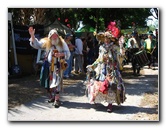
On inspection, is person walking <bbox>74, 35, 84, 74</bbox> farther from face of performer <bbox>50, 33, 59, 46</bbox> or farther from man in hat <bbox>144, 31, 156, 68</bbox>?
face of performer <bbox>50, 33, 59, 46</bbox>

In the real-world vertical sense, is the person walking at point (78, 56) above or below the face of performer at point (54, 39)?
below

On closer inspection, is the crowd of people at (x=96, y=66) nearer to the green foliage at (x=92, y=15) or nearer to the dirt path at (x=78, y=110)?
the dirt path at (x=78, y=110)

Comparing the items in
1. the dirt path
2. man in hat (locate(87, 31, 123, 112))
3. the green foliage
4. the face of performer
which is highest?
the green foliage

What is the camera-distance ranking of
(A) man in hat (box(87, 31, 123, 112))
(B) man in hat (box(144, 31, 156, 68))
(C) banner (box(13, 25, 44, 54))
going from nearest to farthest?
(A) man in hat (box(87, 31, 123, 112)) < (C) banner (box(13, 25, 44, 54)) < (B) man in hat (box(144, 31, 156, 68))

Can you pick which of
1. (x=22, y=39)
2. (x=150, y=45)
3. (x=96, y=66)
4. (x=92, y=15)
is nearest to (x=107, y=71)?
(x=96, y=66)

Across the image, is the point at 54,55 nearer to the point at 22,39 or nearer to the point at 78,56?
the point at 22,39

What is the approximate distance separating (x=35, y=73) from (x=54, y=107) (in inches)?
183

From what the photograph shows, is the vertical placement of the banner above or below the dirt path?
above

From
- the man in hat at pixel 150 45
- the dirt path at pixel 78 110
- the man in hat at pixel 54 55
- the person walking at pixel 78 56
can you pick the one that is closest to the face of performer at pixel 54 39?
the man in hat at pixel 54 55

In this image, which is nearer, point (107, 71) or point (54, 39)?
point (107, 71)

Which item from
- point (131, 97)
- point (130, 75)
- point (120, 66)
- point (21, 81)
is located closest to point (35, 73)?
point (21, 81)

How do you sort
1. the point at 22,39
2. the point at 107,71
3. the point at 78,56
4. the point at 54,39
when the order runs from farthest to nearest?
the point at 78,56 < the point at 22,39 < the point at 54,39 < the point at 107,71

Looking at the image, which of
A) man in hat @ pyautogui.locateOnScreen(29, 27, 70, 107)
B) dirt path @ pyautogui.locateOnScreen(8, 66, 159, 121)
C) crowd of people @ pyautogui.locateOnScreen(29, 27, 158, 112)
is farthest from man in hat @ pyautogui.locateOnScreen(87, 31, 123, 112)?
man in hat @ pyautogui.locateOnScreen(29, 27, 70, 107)

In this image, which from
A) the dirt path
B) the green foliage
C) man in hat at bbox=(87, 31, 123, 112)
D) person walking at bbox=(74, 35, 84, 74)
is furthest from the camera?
person walking at bbox=(74, 35, 84, 74)
